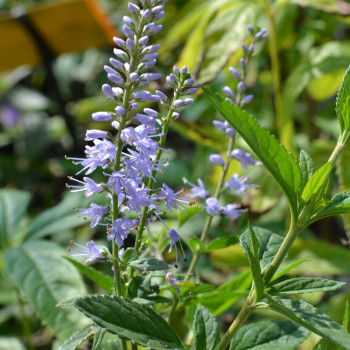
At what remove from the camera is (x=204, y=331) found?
795 mm

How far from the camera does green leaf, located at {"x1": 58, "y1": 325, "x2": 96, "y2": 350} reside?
0.71 meters

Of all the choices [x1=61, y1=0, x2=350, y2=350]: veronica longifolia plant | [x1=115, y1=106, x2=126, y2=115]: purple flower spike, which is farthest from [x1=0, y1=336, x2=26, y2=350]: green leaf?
[x1=115, y1=106, x2=126, y2=115]: purple flower spike

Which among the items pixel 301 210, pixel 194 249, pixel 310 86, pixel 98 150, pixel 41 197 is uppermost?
pixel 98 150

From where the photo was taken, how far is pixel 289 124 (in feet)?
5.77

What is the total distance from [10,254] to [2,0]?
270cm

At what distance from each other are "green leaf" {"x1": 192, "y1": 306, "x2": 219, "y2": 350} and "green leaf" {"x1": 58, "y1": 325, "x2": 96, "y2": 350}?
15 cm

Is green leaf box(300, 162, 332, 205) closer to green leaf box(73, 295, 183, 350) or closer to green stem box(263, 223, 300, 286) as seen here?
green stem box(263, 223, 300, 286)

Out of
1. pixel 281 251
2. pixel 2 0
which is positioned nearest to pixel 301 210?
pixel 281 251

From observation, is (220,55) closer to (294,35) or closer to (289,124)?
(289,124)

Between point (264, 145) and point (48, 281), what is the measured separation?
807 mm

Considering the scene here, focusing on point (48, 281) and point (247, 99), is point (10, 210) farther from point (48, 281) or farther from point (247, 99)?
point (247, 99)

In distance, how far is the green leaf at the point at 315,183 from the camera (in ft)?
2.42

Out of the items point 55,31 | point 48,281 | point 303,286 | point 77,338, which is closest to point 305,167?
point 303,286

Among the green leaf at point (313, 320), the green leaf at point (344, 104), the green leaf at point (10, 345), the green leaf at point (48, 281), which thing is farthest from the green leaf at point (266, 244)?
the green leaf at point (10, 345)
